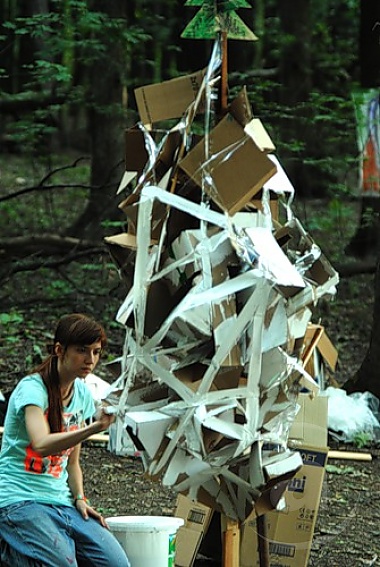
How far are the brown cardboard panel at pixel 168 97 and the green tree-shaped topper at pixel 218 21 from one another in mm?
166

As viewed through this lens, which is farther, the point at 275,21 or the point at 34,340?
the point at 275,21

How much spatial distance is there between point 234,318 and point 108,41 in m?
7.45

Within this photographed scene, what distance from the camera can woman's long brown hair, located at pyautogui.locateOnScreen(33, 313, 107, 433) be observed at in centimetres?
394

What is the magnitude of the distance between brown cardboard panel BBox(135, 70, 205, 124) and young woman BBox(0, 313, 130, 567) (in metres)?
0.89

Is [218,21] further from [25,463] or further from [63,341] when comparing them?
[25,463]

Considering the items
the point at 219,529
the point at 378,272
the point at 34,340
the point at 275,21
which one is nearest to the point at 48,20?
the point at 34,340

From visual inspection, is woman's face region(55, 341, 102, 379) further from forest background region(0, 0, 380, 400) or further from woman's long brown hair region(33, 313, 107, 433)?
forest background region(0, 0, 380, 400)

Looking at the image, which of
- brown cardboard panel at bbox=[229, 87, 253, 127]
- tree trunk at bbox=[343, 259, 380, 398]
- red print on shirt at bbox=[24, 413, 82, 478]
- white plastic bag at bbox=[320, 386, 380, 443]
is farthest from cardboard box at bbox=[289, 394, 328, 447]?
tree trunk at bbox=[343, 259, 380, 398]

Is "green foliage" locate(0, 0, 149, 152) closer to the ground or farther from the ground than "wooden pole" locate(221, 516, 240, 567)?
farther from the ground

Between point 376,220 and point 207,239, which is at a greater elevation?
point 207,239

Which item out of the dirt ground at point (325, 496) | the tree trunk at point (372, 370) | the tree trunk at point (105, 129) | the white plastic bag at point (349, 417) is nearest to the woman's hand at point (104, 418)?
the dirt ground at point (325, 496)

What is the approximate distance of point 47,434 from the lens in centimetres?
381

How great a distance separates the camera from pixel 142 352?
3943 millimetres

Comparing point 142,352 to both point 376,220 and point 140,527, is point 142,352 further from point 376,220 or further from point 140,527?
point 376,220
